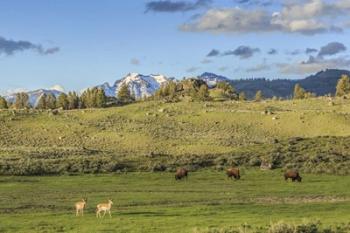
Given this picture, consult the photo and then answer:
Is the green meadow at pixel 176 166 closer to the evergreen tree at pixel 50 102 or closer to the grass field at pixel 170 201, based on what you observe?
the grass field at pixel 170 201

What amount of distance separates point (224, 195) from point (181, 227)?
49.5 ft

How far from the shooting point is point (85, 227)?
2892 cm

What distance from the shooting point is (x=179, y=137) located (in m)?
97.4

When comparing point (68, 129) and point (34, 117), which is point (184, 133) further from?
point (34, 117)

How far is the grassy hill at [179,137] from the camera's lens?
6706 cm

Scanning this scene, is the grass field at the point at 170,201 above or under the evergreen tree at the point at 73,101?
under

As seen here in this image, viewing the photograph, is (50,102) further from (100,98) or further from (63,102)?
(100,98)

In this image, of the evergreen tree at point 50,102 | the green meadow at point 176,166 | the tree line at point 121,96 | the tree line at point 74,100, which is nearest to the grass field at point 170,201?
the green meadow at point 176,166

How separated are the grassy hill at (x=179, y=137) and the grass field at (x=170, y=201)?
728 cm

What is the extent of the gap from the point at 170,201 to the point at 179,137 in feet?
189

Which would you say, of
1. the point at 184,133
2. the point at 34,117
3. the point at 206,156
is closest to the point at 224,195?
the point at 206,156

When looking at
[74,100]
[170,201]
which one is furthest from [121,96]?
[170,201]

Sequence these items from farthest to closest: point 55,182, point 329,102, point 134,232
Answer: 1. point 329,102
2. point 55,182
3. point 134,232

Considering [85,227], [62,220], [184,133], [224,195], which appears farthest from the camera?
[184,133]
